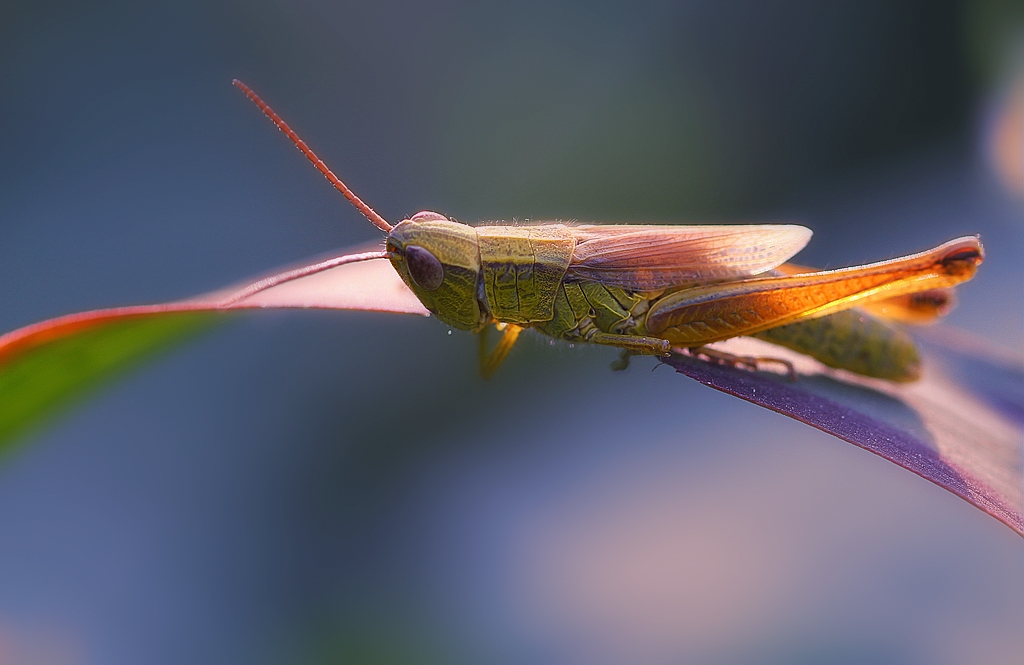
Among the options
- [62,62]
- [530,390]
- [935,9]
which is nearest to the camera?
[62,62]

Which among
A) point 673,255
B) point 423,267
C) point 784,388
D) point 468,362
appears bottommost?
point 784,388

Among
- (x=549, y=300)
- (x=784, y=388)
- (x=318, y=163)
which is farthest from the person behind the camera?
(x=549, y=300)

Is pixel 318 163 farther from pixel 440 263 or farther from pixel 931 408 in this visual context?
pixel 931 408

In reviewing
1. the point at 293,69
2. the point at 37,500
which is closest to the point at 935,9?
the point at 293,69

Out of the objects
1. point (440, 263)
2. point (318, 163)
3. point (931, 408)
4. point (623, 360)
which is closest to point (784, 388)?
point (931, 408)

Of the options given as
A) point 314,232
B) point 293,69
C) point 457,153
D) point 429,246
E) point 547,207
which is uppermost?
point 293,69

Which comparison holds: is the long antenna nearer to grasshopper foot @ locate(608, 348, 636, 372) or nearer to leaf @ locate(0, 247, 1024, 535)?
leaf @ locate(0, 247, 1024, 535)

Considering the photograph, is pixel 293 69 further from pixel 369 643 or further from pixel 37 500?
pixel 369 643

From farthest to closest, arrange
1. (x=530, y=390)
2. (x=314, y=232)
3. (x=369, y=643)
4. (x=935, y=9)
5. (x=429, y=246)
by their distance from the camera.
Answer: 1. (x=935, y=9)
2. (x=314, y=232)
3. (x=530, y=390)
4. (x=369, y=643)
5. (x=429, y=246)

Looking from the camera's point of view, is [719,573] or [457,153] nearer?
[719,573]
